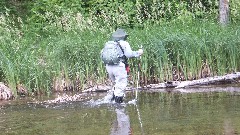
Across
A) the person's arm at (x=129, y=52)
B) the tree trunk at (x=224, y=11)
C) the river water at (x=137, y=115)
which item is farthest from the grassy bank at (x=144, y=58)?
the tree trunk at (x=224, y=11)

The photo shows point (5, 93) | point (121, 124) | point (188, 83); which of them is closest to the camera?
Answer: point (121, 124)

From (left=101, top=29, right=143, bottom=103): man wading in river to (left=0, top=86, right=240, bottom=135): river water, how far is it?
1.16ft

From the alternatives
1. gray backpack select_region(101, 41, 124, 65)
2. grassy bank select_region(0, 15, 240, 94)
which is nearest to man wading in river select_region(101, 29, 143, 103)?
gray backpack select_region(101, 41, 124, 65)

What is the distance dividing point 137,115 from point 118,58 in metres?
1.84

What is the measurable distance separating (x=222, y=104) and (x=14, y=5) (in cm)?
1376

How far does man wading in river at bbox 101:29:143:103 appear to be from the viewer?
1099cm

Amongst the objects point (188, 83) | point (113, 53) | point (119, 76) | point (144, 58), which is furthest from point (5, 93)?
point (188, 83)

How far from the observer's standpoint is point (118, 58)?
11.0 meters

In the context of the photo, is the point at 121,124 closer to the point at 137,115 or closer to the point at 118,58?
the point at 137,115

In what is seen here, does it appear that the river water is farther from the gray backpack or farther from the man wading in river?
the gray backpack

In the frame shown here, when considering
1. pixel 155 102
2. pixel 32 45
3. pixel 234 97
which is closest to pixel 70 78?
pixel 32 45

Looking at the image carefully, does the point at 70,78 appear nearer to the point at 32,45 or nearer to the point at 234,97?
the point at 32,45

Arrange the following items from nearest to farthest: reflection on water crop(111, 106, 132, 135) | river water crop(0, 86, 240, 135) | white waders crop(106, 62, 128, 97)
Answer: reflection on water crop(111, 106, 132, 135) → river water crop(0, 86, 240, 135) → white waders crop(106, 62, 128, 97)

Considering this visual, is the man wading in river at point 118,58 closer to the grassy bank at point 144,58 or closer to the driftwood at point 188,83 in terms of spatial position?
the driftwood at point 188,83
